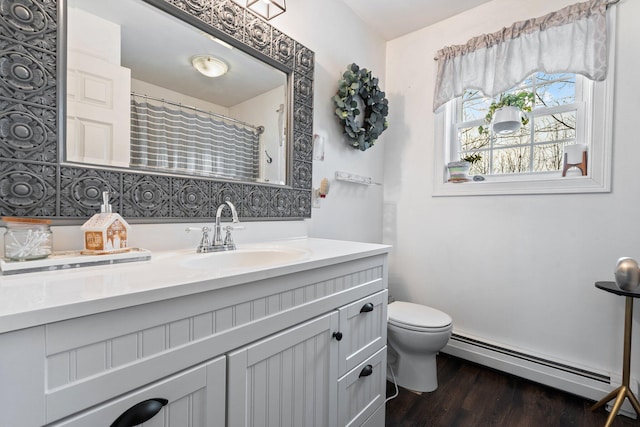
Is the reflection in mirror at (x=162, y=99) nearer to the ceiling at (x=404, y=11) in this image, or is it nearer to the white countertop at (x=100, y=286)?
the white countertop at (x=100, y=286)

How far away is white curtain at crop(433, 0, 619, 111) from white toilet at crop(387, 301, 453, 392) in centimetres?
149

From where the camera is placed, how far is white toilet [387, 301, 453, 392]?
1592 millimetres

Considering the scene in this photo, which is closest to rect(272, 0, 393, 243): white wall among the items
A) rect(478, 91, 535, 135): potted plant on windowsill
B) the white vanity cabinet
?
the white vanity cabinet

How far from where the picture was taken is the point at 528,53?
5.87 feet

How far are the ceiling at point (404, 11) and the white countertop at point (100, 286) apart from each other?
1.99 meters

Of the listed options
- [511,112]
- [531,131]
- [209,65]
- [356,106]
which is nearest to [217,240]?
[209,65]

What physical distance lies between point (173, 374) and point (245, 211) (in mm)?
848

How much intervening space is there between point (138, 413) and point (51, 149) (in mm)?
818

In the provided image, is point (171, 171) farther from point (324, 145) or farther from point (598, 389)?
point (598, 389)

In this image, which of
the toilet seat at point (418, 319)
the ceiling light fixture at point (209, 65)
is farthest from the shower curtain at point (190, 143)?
the toilet seat at point (418, 319)

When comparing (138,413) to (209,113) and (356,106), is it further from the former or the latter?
(356,106)

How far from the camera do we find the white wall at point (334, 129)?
166cm

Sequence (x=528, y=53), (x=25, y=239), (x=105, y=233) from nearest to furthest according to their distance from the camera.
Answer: (x=25, y=239), (x=105, y=233), (x=528, y=53)

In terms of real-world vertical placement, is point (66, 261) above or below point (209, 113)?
below
